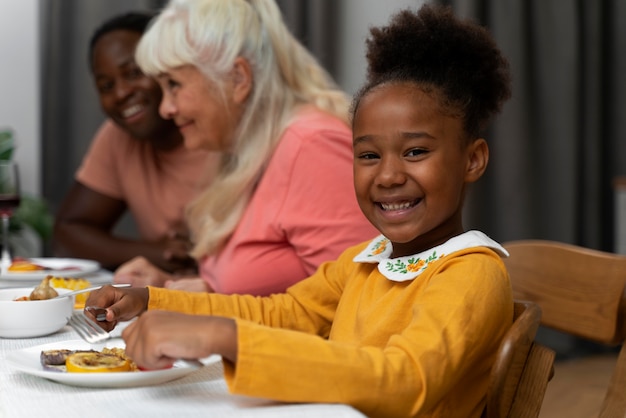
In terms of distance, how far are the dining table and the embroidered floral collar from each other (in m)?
0.28

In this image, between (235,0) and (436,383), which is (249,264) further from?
(436,383)

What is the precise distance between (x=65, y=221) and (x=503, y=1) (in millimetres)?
1973

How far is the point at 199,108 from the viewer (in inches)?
78.0

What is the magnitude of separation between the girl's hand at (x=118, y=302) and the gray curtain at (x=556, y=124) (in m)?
Answer: 2.61

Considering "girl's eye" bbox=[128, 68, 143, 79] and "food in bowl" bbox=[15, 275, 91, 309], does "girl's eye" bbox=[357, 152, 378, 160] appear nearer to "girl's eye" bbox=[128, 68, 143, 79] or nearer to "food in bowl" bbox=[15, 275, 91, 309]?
"food in bowl" bbox=[15, 275, 91, 309]

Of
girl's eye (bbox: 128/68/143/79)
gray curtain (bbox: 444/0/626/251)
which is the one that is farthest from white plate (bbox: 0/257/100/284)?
gray curtain (bbox: 444/0/626/251)

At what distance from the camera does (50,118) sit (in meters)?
3.45

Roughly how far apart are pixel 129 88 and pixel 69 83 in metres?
0.99

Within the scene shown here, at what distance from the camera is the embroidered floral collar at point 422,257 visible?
1.12 m

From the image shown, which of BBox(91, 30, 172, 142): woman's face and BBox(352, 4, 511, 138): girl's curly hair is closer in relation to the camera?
BBox(352, 4, 511, 138): girl's curly hair

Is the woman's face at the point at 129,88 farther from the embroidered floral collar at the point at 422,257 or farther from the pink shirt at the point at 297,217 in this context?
the embroidered floral collar at the point at 422,257

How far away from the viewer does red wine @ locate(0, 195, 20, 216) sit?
A: 2.00 meters

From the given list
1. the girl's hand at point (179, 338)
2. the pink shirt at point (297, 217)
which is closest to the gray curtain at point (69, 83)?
the pink shirt at point (297, 217)

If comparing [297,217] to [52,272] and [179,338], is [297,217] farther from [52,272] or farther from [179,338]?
[179,338]
